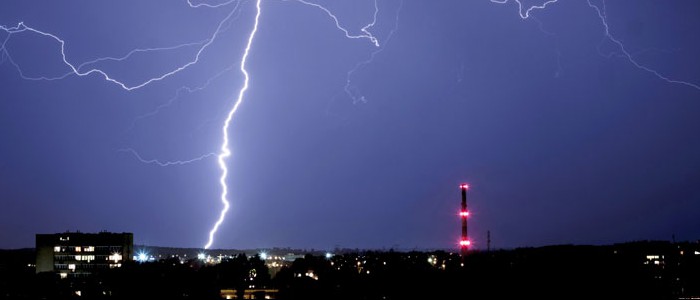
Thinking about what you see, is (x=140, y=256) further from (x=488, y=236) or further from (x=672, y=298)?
(x=672, y=298)

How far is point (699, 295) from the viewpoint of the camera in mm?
31453

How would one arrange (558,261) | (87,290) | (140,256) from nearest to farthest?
(87,290), (558,261), (140,256)

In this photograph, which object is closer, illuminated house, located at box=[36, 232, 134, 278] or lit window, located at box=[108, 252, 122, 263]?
illuminated house, located at box=[36, 232, 134, 278]

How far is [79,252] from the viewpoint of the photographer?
52.9 metres

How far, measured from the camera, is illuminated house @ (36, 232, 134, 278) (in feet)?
173

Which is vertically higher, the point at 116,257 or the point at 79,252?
the point at 79,252

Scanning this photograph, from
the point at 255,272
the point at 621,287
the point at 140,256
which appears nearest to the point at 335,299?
the point at 621,287

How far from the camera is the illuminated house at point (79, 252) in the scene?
5259cm

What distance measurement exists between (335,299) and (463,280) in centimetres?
675

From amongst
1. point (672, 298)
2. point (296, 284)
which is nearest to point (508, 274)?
point (672, 298)

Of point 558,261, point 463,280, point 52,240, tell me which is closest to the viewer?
point 463,280

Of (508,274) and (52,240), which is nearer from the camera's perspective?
(508,274)

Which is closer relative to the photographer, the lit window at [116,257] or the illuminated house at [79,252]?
the illuminated house at [79,252]

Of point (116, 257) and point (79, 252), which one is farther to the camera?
point (116, 257)
